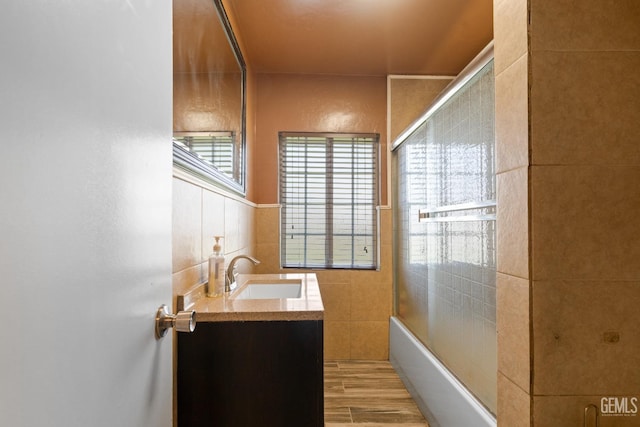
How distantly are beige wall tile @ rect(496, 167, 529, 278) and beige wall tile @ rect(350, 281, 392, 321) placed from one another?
6.88ft

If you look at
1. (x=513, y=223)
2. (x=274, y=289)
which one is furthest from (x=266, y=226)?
(x=513, y=223)

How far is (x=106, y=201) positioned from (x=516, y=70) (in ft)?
3.19

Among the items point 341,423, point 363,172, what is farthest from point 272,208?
point 341,423

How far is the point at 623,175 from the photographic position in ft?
2.86

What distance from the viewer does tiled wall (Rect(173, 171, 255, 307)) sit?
1.23m

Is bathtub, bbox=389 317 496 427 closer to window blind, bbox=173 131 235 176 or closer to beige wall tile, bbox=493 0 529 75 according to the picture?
beige wall tile, bbox=493 0 529 75

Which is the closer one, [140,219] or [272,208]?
[140,219]

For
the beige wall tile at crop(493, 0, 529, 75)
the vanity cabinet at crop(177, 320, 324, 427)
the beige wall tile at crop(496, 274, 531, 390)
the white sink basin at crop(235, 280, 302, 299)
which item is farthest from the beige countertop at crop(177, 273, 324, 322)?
the beige wall tile at crop(493, 0, 529, 75)

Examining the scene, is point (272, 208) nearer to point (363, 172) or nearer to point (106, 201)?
point (363, 172)

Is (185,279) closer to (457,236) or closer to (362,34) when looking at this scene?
(457,236)

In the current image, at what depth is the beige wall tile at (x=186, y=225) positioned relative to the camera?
3.97 feet

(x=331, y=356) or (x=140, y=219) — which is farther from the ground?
(x=140, y=219)

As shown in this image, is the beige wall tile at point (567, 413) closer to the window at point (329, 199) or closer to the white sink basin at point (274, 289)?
the white sink basin at point (274, 289)

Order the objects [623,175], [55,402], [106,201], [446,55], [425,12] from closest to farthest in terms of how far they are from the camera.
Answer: [55,402]
[106,201]
[623,175]
[425,12]
[446,55]
